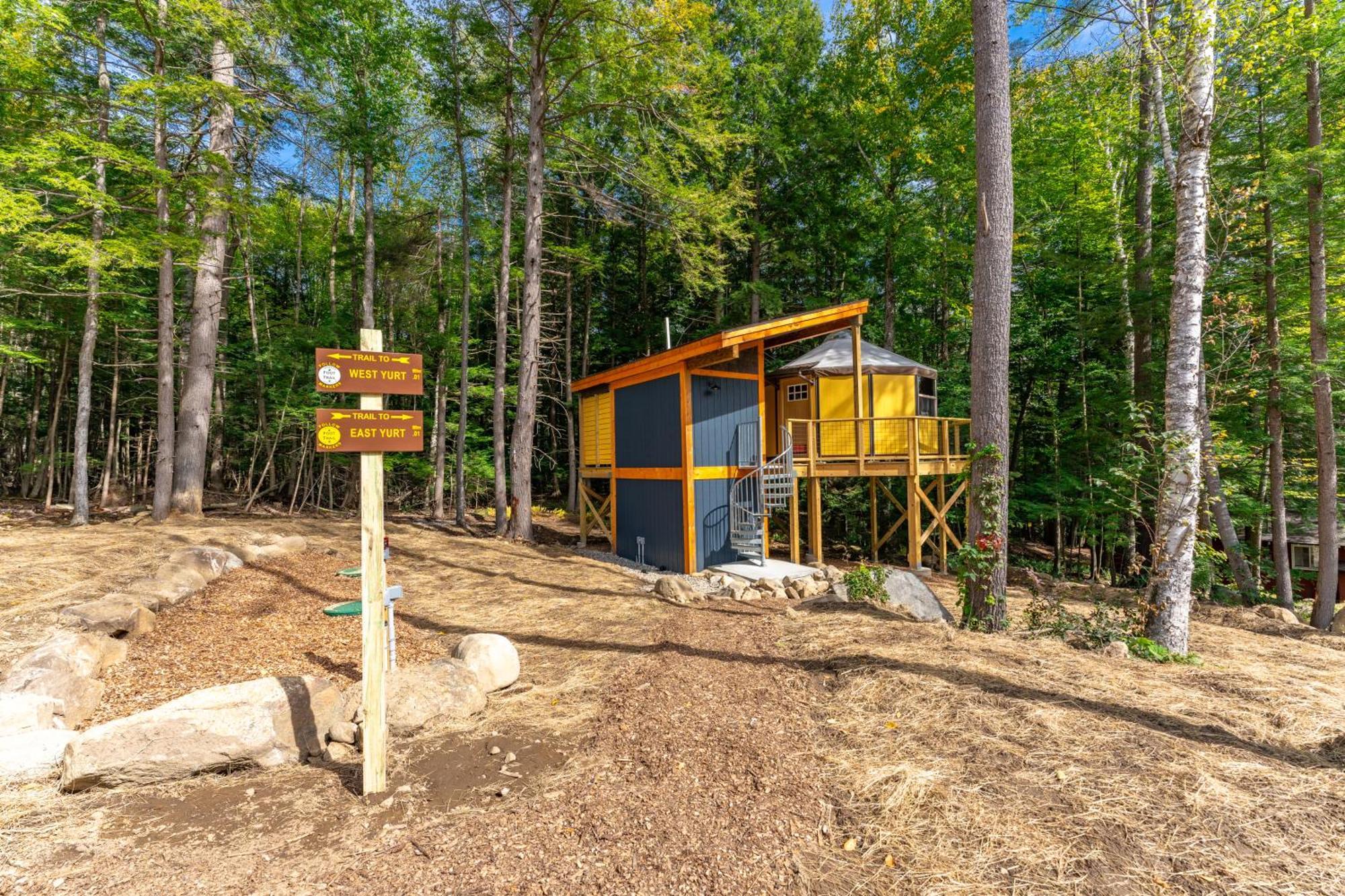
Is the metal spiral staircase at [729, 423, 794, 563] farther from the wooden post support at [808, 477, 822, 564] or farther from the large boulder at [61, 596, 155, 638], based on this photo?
the large boulder at [61, 596, 155, 638]

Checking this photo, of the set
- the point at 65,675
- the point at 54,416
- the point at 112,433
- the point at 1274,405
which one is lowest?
the point at 65,675

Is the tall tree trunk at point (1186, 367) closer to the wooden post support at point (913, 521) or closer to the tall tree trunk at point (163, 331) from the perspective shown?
the wooden post support at point (913, 521)

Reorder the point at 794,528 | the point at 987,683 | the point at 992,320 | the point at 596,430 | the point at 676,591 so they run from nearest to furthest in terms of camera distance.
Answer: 1. the point at 987,683
2. the point at 992,320
3. the point at 676,591
4. the point at 794,528
5. the point at 596,430

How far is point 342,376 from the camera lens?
10.1 feet

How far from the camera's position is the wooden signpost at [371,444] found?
3023 millimetres

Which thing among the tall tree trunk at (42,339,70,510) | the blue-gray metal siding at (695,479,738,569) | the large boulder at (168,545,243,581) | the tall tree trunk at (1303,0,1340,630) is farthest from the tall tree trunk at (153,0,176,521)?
the tall tree trunk at (1303,0,1340,630)

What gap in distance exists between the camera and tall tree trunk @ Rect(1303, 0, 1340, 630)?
880 centimetres

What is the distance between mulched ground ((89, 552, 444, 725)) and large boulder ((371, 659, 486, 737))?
679mm

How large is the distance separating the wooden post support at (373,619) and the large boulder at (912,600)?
5.08 m

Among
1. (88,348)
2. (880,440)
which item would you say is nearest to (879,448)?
(880,440)

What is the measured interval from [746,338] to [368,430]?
7001 mm

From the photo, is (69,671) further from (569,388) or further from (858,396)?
(569,388)

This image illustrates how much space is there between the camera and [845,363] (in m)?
13.1

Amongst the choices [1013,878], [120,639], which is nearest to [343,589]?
[120,639]
